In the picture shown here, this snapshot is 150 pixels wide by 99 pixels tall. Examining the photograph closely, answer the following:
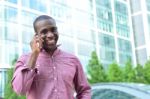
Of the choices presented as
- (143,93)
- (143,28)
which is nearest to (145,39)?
(143,28)

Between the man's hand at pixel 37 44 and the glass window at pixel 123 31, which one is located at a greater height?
the glass window at pixel 123 31

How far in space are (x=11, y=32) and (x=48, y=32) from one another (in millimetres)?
39683

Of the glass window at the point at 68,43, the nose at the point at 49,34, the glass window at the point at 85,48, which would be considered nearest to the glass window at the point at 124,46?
the glass window at the point at 85,48

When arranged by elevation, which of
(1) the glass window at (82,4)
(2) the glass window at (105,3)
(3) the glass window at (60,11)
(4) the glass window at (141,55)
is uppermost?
(2) the glass window at (105,3)

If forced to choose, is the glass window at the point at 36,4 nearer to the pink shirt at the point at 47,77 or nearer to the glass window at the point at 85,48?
the glass window at the point at 85,48

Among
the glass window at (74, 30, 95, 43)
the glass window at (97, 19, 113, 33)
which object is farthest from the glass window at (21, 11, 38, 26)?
the glass window at (97, 19, 113, 33)

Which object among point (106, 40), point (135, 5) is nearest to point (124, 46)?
point (106, 40)

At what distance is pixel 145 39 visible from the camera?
212ft

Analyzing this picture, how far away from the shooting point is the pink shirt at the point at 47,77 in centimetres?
295

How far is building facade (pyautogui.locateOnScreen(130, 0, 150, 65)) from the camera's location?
64.2 meters

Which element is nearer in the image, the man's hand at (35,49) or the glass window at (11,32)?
the man's hand at (35,49)

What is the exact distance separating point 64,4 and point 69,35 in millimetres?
3224

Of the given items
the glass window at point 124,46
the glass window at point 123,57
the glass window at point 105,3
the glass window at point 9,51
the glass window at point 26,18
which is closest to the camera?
the glass window at point 9,51

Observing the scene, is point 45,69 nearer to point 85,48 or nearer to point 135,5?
point 85,48
